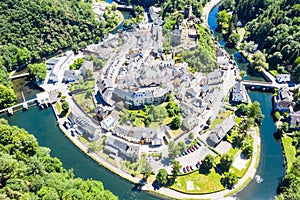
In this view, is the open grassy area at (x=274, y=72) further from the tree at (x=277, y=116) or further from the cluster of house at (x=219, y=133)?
the cluster of house at (x=219, y=133)

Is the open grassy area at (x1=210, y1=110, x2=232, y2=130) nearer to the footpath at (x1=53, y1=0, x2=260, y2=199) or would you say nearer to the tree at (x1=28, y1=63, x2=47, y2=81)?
the footpath at (x1=53, y1=0, x2=260, y2=199)

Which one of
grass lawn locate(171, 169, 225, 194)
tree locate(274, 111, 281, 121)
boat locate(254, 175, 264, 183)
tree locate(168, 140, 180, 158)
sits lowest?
boat locate(254, 175, 264, 183)

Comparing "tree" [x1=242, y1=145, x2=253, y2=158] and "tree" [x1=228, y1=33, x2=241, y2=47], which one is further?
"tree" [x1=228, y1=33, x2=241, y2=47]

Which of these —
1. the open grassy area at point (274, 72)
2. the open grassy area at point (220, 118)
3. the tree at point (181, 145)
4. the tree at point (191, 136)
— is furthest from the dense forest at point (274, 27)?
the tree at point (181, 145)

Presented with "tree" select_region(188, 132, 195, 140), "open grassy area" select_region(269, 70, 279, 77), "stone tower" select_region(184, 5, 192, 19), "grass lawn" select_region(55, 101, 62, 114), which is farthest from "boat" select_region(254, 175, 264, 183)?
"stone tower" select_region(184, 5, 192, 19)

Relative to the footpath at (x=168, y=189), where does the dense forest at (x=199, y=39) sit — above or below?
above

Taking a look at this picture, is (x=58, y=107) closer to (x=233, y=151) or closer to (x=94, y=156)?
(x=94, y=156)

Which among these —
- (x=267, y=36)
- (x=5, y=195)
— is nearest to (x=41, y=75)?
(x=5, y=195)
